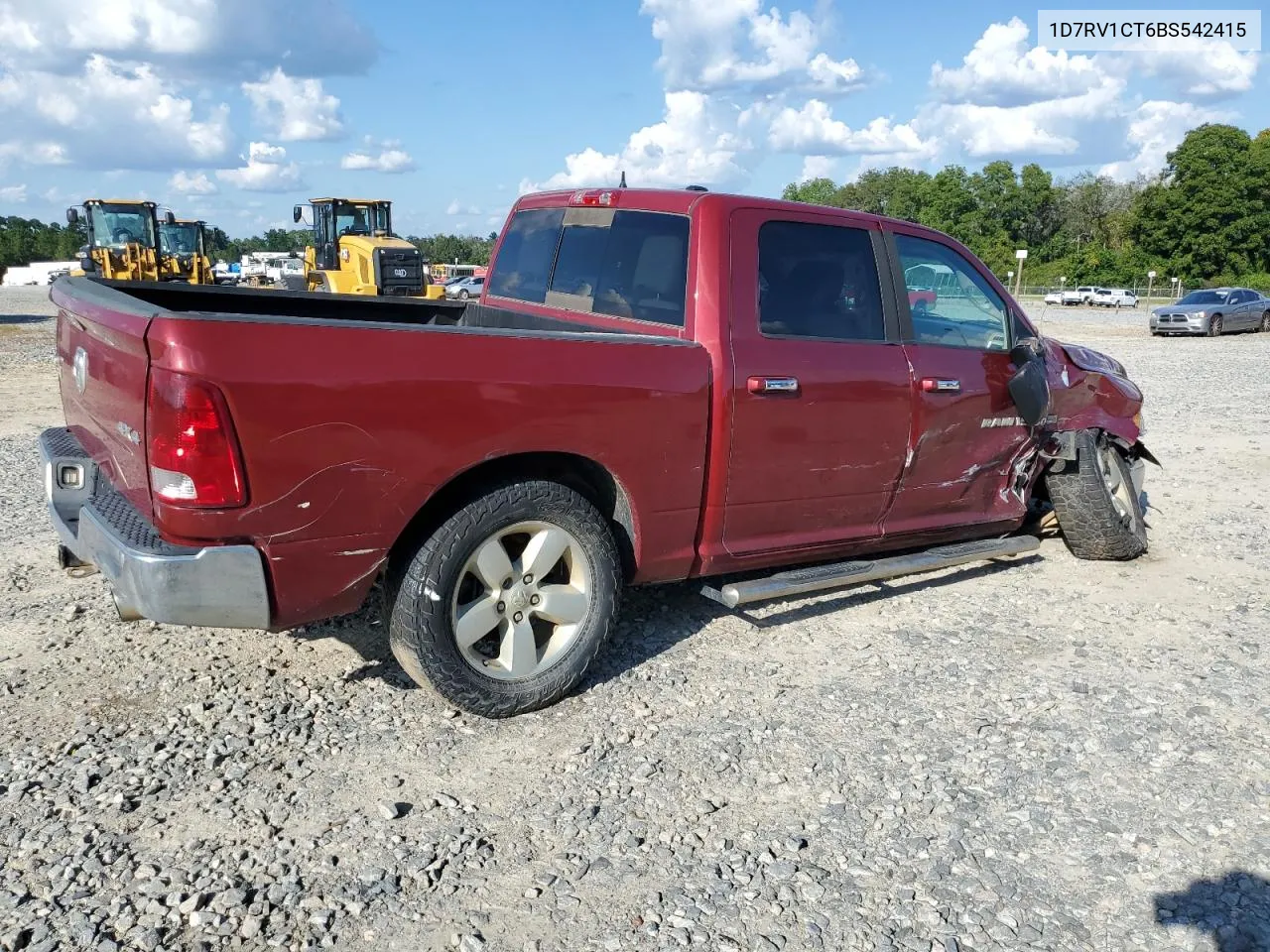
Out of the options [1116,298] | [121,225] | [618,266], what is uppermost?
[121,225]

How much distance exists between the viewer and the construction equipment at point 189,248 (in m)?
29.7

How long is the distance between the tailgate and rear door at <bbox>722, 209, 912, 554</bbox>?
212 centimetres

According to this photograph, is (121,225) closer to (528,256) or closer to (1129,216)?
(528,256)

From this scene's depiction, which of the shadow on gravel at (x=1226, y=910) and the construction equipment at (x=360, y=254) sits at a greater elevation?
the construction equipment at (x=360, y=254)

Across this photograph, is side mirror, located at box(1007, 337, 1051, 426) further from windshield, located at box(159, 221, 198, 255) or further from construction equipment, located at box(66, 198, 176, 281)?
windshield, located at box(159, 221, 198, 255)

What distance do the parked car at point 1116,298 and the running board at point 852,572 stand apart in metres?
56.6

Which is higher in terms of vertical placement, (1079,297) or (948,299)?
(948,299)

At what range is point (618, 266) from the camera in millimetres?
4543

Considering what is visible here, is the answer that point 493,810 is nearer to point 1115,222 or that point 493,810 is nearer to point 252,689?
point 252,689

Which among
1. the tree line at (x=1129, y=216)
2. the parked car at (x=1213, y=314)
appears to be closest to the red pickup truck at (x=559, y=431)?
the parked car at (x=1213, y=314)

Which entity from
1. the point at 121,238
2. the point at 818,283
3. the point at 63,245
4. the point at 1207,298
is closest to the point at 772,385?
the point at 818,283

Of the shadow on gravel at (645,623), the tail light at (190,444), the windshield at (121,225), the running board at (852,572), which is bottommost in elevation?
the shadow on gravel at (645,623)

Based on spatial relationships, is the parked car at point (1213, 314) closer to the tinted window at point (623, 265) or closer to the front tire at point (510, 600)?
the tinted window at point (623, 265)

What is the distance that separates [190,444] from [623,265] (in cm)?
218
